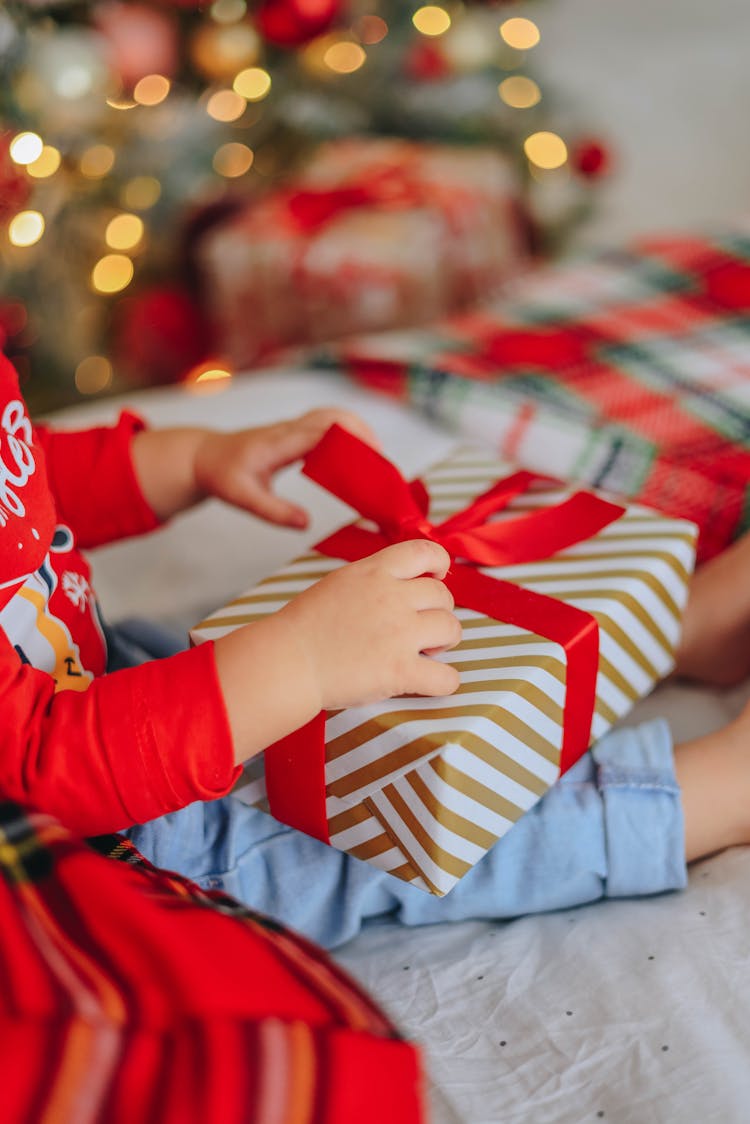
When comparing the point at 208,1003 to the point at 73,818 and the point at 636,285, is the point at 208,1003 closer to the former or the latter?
the point at 73,818

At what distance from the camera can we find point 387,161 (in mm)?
1808

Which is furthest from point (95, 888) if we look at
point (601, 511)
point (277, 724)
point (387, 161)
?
point (387, 161)

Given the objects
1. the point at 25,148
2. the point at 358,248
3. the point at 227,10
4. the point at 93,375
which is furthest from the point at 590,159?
the point at 25,148

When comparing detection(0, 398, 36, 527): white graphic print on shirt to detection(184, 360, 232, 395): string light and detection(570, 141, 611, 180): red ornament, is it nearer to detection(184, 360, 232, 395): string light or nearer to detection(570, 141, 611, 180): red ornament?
detection(184, 360, 232, 395): string light

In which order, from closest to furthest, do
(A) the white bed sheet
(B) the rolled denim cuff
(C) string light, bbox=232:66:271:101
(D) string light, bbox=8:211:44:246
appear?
(A) the white bed sheet
(B) the rolled denim cuff
(D) string light, bbox=8:211:44:246
(C) string light, bbox=232:66:271:101

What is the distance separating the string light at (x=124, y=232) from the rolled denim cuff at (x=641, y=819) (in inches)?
53.9

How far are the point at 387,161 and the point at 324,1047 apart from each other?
1.65 meters

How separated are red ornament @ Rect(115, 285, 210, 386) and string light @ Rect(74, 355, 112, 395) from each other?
4 cm

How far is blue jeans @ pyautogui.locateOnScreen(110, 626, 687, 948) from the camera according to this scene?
0.67 m

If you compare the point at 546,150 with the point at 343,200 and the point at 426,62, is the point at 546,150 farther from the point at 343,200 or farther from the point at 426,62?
the point at 343,200

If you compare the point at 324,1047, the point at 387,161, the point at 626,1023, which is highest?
the point at 387,161

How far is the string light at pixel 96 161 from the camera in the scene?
160 centimetres

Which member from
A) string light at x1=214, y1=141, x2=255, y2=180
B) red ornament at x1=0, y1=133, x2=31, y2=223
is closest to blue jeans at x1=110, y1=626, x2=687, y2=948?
red ornament at x1=0, y1=133, x2=31, y2=223

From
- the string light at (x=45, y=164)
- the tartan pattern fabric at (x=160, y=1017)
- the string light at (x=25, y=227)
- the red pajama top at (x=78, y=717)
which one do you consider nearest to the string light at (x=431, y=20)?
the string light at (x=45, y=164)
